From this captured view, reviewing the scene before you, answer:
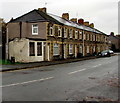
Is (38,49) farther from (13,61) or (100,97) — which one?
(100,97)

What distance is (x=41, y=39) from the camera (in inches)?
1158

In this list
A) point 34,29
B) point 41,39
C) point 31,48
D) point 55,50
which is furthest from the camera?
point 55,50

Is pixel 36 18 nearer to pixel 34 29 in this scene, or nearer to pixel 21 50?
pixel 34 29

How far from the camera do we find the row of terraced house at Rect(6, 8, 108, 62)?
27.1 metres

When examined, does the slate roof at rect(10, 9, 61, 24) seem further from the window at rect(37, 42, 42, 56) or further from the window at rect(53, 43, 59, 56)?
the window at rect(37, 42, 42, 56)

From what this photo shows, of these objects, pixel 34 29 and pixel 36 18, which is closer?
pixel 34 29

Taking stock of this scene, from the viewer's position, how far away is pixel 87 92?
27.7 ft

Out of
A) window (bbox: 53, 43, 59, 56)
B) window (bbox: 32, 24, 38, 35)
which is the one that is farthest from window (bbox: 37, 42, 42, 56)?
window (bbox: 53, 43, 59, 56)

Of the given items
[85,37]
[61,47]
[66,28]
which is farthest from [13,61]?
[85,37]

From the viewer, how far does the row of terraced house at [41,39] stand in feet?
88.8

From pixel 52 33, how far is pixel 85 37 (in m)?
16.4

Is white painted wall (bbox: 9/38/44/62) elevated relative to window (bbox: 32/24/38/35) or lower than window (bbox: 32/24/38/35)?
lower

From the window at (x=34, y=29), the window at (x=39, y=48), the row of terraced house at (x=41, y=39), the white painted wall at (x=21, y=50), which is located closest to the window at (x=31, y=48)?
the row of terraced house at (x=41, y=39)

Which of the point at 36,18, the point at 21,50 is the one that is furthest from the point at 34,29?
the point at 21,50
